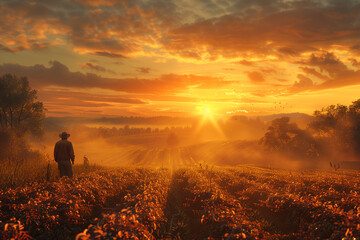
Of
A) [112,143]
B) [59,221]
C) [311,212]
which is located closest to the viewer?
[59,221]

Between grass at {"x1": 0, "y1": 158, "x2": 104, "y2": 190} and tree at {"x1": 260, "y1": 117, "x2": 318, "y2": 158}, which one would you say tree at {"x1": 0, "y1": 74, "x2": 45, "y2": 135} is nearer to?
grass at {"x1": 0, "y1": 158, "x2": 104, "y2": 190}

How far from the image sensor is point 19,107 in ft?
169

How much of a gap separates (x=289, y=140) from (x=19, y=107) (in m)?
71.4

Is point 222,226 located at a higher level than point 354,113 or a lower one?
lower

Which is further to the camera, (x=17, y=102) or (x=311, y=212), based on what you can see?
(x=17, y=102)

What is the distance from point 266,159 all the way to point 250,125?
96268mm

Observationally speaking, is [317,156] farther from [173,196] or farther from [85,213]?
[85,213]

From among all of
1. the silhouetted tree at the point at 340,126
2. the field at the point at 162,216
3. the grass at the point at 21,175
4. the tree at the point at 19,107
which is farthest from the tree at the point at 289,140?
the grass at the point at 21,175

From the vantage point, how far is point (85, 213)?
994 centimetres

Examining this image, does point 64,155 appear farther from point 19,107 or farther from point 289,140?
point 289,140

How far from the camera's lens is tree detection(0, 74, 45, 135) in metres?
49.5

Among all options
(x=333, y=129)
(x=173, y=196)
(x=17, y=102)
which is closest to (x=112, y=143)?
(x=17, y=102)

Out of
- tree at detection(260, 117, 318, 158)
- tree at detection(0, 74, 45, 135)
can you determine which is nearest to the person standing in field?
tree at detection(0, 74, 45, 135)

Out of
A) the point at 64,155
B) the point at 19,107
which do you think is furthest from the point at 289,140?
the point at 19,107
